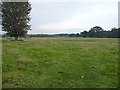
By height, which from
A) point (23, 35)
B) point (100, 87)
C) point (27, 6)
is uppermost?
point (27, 6)

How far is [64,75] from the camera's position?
7.09 metres

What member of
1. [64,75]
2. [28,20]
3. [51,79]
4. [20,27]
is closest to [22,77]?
[51,79]

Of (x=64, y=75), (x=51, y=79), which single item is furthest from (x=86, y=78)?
(x=51, y=79)

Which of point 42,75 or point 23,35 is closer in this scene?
A: point 42,75

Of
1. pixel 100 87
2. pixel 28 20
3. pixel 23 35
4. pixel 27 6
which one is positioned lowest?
pixel 100 87

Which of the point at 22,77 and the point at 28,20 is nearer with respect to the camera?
the point at 22,77

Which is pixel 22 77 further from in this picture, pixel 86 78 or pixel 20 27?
pixel 20 27

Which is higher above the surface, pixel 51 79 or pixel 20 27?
pixel 20 27

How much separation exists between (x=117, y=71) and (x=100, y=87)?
100 inches

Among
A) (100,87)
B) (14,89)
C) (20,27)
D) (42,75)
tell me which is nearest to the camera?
(14,89)

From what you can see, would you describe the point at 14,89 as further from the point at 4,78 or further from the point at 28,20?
the point at 28,20

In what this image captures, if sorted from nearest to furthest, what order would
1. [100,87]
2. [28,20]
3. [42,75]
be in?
[100,87] → [42,75] → [28,20]

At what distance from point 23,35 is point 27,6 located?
6.05 metres

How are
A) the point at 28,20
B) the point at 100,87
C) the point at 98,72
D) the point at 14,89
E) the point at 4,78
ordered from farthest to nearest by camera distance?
the point at 28,20
the point at 98,72
the point at 4,78
the point at 100,87
the point at 14,89
